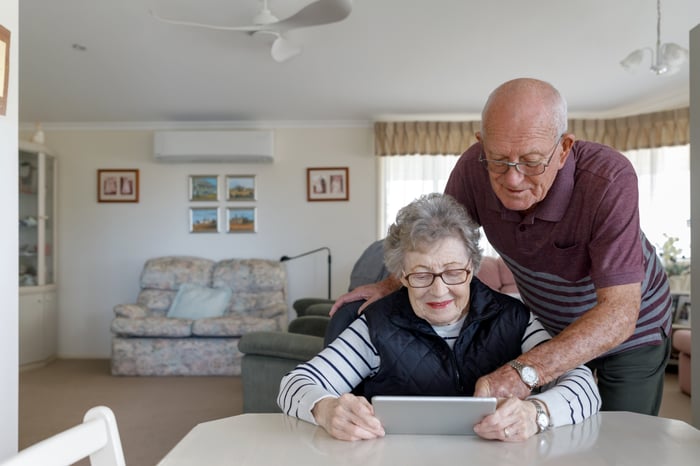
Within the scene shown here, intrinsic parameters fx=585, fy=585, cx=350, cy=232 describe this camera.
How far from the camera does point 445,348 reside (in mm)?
1495

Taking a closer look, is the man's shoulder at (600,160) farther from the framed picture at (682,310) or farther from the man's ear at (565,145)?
the framed picture at (682,310)

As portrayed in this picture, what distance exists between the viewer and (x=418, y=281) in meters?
1.48

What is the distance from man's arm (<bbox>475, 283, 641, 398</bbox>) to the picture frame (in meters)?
1.65

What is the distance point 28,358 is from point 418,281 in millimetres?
5138

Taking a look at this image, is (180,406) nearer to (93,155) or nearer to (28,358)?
(28,358)

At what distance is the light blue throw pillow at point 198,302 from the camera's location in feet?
17.7

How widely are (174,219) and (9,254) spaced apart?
4.23 meters

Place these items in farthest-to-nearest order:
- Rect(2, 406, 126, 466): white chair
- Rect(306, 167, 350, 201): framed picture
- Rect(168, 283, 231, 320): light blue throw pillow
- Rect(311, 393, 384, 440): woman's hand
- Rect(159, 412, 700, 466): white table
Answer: Rect(306, 167, 350, 201): framed picture < Rect(168, 283, 231, 320): light blue throw pillow < Rect(311, 393, 384, 440): woman's hand < Rect(159, 412, 700, 466): white table < Rect(2, 406, 126, 466): white chair

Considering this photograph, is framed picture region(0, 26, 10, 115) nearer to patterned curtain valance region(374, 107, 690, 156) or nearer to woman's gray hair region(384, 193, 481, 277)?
woman's gray hair region(384, 193, 481, 277)

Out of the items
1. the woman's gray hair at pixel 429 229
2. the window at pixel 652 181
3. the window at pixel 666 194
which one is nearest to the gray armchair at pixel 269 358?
the woman's gray hair at pixel 429 229

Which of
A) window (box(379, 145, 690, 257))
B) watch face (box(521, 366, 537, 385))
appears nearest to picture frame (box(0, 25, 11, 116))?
watch face (box(521, 366, 537, 385))

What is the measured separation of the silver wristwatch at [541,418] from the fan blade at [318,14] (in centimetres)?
192

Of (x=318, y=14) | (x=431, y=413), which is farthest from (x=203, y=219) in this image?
(x=431, y=413)

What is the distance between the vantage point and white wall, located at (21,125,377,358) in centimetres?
601
